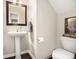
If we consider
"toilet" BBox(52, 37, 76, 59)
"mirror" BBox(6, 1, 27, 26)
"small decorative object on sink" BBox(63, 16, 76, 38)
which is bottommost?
"toilet" BBox(52, 37, 76, 59)

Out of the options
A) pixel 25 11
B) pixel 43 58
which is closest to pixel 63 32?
pixel 43 58

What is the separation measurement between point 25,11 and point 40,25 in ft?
3.20

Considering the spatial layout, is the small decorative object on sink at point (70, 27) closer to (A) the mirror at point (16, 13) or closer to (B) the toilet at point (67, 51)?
(B) the toilet at point (67, 51)

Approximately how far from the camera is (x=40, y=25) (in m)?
1.83

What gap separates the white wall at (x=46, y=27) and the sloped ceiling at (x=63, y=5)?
0.40 ft

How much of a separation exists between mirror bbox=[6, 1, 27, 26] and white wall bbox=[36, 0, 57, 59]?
32.5 inches

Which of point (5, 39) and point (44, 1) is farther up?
point (44, 1)

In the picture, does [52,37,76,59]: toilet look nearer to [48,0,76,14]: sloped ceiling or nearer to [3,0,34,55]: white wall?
[48,0,76,14]: sloped ceiling

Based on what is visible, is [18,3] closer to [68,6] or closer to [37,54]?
[68,6]

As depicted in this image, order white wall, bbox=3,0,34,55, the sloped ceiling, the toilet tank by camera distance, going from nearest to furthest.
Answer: the toilet tank → the sloped ceiling → white wall, bbox=3,0,34,55

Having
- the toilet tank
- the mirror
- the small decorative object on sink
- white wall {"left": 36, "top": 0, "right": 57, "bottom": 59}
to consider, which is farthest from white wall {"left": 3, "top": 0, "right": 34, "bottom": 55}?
the toilet tank

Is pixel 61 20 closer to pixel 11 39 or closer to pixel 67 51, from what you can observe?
pixel 67 51

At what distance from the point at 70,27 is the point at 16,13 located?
175 cm

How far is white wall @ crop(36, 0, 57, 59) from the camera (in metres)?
1.82
